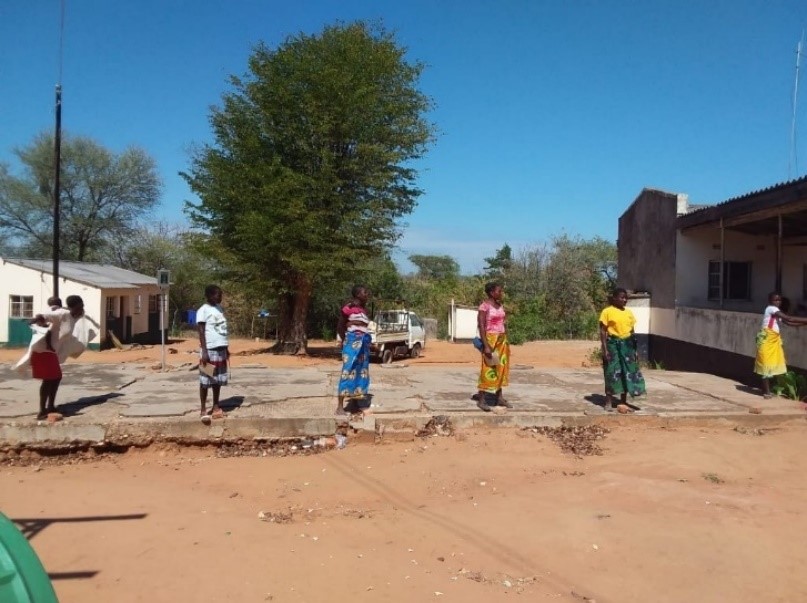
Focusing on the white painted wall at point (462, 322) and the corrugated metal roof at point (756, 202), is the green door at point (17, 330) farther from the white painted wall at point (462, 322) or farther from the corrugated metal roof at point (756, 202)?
the corrugated metal roof at point (756, 202)

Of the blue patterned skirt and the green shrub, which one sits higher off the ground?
the blue patterned skirt

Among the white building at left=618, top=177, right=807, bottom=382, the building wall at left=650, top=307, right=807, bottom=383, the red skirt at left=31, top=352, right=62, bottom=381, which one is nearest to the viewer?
the red skirt at left=31, top=352, right=62, bottom=381

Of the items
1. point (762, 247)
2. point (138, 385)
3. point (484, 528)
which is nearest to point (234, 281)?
point (138, 385)

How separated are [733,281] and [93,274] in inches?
908

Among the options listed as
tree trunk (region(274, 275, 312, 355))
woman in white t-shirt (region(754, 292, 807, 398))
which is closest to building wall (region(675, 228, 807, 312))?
woman in white t-shirt (region(754, 292, 807, 398))

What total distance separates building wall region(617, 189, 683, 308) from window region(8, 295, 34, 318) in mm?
20946

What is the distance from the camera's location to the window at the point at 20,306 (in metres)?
24.2

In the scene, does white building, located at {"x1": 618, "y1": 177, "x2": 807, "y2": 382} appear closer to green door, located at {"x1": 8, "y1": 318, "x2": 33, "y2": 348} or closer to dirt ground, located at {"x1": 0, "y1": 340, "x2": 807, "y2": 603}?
dirt ground, located at {"x1": 0, "y1": 340, "x2": 807, "y2": 603}

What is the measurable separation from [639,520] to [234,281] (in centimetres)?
1820

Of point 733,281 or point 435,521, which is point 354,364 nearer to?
point 435,521

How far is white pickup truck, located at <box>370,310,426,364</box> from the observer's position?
20219 mm

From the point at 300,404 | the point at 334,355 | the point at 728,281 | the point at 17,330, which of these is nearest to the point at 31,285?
the point at 17,330

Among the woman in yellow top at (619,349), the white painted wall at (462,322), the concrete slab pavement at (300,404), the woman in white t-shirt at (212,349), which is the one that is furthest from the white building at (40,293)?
the woman in yellow top at (619,349)

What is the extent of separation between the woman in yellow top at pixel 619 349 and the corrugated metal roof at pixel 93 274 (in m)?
20.6
